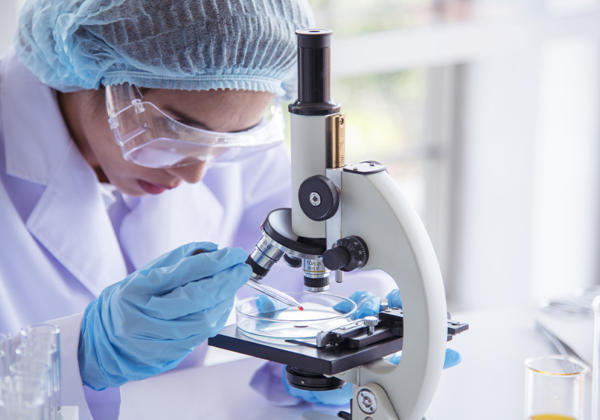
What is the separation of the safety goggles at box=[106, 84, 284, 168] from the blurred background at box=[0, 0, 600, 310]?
1.80m

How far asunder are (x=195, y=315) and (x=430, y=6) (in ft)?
8.17

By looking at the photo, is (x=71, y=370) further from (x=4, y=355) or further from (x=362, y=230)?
(x=362, y=230)

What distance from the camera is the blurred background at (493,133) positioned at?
3383 mm

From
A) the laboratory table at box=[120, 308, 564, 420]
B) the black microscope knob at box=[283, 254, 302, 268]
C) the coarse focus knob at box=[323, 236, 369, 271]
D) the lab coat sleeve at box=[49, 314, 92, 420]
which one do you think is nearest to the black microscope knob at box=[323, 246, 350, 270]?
the coarse focus knob at box=[323, 236, 369, 271]

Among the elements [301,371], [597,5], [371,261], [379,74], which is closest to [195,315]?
[301,371]

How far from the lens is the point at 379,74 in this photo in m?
3.52

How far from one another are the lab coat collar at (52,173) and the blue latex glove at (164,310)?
353mm

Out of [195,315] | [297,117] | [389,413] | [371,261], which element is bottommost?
[389,413]

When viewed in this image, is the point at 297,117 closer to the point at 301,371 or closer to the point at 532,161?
the point at 301,371

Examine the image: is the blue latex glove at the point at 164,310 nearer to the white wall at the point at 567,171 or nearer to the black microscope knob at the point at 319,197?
the black microscope knob at the point at 319,197

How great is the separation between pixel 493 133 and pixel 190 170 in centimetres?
226

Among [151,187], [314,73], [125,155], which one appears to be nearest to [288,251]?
[314,73]

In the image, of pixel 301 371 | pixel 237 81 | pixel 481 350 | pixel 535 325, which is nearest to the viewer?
pixel 301 371

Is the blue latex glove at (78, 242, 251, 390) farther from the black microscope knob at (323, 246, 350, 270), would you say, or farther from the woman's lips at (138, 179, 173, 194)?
the woman's lips at (138, 179, 173, 194)
